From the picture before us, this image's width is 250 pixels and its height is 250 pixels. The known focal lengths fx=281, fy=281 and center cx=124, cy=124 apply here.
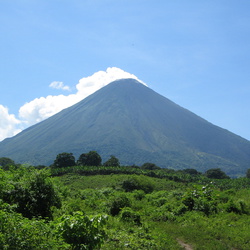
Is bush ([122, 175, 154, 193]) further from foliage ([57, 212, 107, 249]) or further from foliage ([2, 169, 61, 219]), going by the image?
foliage ([57, 212, 107, 249])

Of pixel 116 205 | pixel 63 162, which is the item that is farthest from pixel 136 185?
pixel 63 162

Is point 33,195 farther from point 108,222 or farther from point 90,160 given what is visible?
point 90,160

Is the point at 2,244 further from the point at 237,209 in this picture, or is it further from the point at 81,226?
the point at 237,209

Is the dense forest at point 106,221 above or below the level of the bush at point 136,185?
above

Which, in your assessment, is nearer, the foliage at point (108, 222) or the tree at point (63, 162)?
→ the foliage at point (108, 222)

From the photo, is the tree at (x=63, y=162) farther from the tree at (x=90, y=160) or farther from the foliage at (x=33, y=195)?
the foliage at (x=33, y=195)

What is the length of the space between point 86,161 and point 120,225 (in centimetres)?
6074

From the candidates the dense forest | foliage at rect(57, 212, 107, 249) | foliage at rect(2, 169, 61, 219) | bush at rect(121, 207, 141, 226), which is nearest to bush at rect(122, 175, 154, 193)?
the dense forest

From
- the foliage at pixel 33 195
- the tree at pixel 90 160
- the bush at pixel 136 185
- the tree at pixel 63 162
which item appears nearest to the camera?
the foliage at pixel 33 195

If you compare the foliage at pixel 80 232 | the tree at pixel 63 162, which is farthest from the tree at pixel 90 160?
the foliage at pixel 80 232

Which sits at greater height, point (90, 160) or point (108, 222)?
point (90, 160)

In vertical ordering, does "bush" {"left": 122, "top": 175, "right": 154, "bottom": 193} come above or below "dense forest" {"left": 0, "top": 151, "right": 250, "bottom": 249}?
below

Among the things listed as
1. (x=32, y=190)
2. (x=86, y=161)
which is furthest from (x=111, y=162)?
(x=32, y=190)

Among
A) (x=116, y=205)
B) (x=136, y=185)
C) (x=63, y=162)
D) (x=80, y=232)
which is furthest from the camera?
(x=63, y=162)
